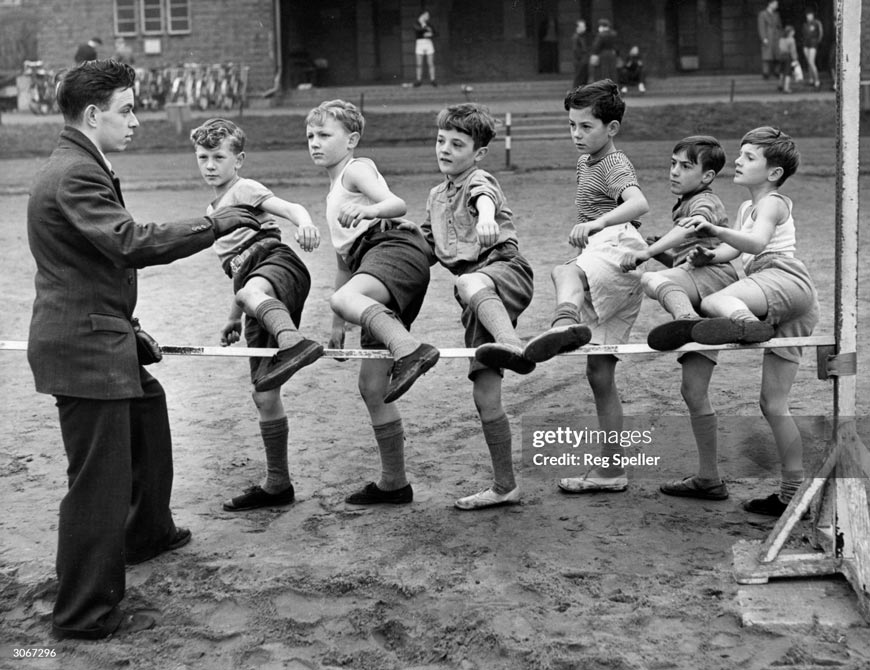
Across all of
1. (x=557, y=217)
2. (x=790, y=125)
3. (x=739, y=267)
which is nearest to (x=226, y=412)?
(x=739, y=267)

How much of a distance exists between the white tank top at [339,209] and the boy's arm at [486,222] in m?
0.44

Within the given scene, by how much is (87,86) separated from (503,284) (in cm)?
180

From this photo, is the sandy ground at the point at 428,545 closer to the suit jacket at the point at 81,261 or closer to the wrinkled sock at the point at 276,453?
the wrinkled sock at the point at 276,453

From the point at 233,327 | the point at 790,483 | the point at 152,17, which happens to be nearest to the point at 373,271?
the point at 233,327

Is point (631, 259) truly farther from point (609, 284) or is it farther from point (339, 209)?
point (339, 209)

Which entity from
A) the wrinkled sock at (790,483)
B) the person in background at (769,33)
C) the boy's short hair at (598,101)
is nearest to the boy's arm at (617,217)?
the boy's short hair at (598,101)

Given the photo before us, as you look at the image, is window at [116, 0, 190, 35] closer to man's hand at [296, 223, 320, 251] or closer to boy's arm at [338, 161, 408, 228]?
boy's arm at [338, 161, 408, 228]

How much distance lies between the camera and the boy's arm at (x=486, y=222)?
15.6 ft

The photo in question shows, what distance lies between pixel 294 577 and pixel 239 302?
1.21 metres

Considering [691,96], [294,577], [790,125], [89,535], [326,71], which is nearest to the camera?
[89,535]

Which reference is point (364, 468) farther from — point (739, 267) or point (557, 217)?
point (557, 217)

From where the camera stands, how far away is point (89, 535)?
423 cm

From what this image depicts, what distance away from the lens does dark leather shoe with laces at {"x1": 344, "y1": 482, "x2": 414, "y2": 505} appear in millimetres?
5422

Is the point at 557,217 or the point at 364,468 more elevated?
the point at 557,217
